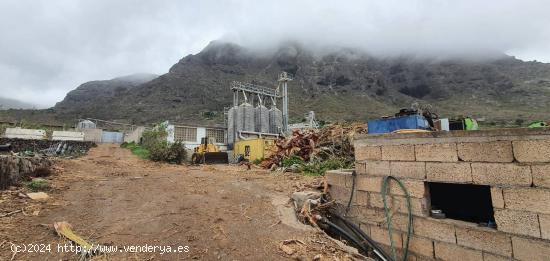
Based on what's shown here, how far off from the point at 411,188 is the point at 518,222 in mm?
1589

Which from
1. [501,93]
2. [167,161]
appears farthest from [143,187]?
A: [501,93]

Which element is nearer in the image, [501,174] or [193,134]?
[501,174]

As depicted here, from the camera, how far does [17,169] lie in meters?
6.82

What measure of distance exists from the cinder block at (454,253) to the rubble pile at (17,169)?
29.4 ft

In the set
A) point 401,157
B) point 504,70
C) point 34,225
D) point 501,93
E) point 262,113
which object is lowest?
point 34,225

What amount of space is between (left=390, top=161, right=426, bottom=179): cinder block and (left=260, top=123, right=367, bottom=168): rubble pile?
5.99 meters

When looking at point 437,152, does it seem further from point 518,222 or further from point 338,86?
point 338,86

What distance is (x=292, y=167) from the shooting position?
1336cm

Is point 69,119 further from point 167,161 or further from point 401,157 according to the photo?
point 401,157

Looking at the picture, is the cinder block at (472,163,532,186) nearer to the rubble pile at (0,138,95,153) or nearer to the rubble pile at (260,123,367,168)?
the rubble pile at (260,123,367,168)

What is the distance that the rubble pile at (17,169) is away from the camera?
6340mm

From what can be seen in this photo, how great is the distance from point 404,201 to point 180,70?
102m

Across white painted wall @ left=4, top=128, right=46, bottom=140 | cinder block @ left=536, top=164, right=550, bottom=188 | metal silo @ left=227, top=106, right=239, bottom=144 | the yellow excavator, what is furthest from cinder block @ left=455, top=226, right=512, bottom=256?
white painted wall @ left=4, top=128, right=46, bottom=140

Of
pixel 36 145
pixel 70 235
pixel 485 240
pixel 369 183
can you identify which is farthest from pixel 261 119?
pixel 485 240
